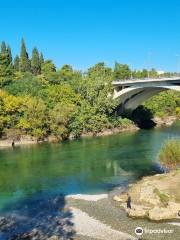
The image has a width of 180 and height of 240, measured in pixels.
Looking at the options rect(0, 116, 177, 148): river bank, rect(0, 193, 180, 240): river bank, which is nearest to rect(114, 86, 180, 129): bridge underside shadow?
rect(0, 116, 177, 148): river bank

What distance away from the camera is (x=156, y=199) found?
93.1ft

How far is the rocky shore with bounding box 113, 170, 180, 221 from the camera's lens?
2664 cm

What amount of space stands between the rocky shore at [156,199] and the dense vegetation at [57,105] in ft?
99.8

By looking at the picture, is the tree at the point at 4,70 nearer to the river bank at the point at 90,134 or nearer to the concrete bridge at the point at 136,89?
the river bank at the point at 90,134

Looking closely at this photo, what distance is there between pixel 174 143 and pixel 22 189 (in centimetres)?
1326

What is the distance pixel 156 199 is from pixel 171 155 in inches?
331

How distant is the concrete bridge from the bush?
28.9 m

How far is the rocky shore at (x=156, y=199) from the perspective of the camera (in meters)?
26.6

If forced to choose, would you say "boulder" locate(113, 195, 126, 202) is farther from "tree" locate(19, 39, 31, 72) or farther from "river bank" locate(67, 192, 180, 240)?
"tree" locate(19, 39, 31, 72)

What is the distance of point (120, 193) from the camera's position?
1281 inches

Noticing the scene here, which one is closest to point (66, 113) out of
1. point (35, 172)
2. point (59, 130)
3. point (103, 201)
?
point (59, 130)

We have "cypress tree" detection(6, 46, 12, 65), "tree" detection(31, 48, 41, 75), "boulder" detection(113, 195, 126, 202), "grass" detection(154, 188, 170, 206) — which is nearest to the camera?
"grass" detection(154, 188, 170, 206)

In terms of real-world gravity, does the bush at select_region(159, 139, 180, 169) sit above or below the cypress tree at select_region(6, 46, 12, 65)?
below

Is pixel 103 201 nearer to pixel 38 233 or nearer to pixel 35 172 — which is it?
pixel 38 233
